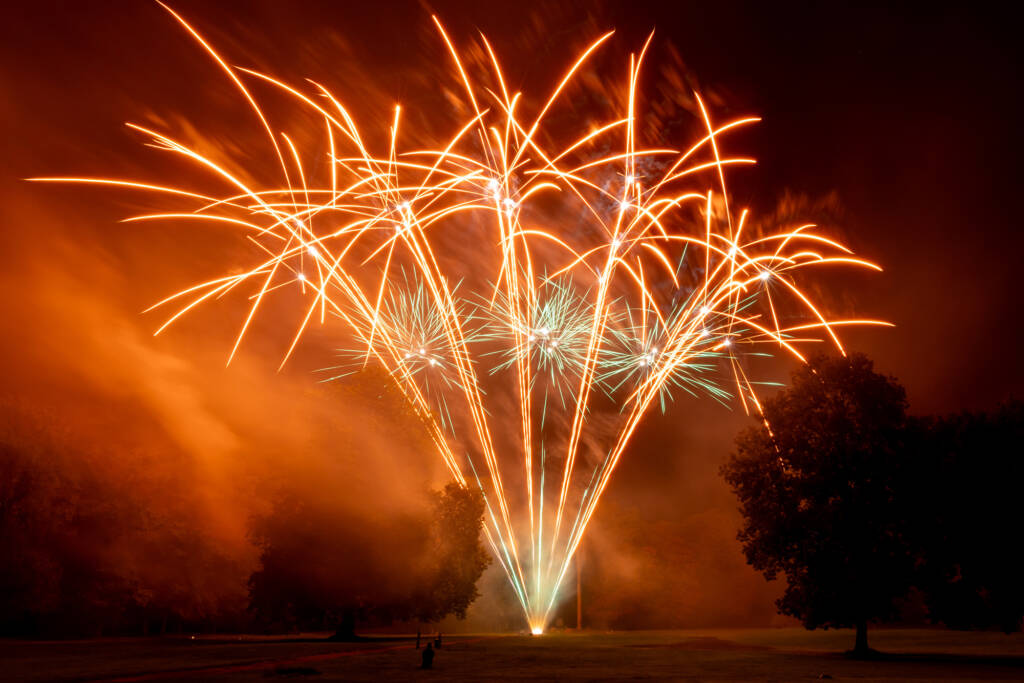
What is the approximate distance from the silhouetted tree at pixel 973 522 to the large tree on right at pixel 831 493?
1.23 metres

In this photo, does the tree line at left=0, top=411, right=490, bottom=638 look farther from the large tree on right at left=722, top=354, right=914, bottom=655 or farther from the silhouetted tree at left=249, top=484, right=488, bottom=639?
the large tree on right at left=722, top=354, right=914, bottom=655

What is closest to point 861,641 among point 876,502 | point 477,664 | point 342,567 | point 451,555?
point 876,502

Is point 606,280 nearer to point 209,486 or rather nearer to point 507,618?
point 209,486

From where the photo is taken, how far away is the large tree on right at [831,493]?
36.2m

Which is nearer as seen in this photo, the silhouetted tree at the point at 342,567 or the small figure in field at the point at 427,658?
the small figure in field at the point at 427,658

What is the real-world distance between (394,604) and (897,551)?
26.3 meters

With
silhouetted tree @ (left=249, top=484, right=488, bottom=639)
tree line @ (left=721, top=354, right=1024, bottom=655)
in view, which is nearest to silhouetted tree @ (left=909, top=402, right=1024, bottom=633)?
tree line @ (left=721, top=354, right=1024, bottom=655)

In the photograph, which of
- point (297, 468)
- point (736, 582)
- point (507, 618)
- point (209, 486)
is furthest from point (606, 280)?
point (736, 582)

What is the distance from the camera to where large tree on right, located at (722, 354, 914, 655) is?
36250mm

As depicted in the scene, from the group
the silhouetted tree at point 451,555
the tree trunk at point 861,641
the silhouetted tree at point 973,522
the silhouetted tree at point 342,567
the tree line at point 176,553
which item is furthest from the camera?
the silhouetted tree at point 451,555

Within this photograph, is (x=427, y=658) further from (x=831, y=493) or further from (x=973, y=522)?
→ (x=973, y=522)

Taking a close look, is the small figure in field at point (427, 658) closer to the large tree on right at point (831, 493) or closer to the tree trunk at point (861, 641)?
the large tree on right at point (831, 493)

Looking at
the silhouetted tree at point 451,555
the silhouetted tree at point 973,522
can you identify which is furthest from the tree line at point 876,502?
the silhouetted tree at point 451,555

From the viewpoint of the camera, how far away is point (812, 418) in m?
39.4
